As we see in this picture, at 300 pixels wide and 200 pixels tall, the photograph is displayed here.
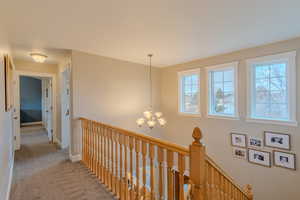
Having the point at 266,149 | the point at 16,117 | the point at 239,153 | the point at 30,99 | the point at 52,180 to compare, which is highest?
the point at 30,99

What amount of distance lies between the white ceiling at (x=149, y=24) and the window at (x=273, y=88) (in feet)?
1.35

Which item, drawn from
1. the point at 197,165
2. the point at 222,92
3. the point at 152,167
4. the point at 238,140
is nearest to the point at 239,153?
the point at 238,140

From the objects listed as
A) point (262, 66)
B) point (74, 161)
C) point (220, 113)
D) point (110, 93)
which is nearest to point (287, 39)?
point (262, 66)

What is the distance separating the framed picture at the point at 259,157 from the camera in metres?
3.04

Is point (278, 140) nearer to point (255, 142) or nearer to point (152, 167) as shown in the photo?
point (255, 142)

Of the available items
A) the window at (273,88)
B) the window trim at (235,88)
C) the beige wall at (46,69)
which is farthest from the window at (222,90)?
the beige wall at (46,69)

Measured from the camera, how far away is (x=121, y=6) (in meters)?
2.05

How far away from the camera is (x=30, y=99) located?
835cm

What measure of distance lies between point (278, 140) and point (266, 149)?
0.91 feet

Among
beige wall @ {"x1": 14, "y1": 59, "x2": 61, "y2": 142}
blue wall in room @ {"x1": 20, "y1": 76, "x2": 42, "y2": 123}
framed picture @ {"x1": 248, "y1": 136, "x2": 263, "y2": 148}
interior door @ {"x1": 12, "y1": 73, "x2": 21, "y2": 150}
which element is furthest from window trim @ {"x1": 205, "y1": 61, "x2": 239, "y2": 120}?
blue wall in room @ {"x1": 20, "y1": 76, "x2": 42, "y2": 123}

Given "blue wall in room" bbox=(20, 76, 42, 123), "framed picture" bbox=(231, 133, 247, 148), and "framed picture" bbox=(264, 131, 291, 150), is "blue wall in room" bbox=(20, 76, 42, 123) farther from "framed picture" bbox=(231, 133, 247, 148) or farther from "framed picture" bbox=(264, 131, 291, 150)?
"framed picture" bbox=(264, 131, 291, 150)

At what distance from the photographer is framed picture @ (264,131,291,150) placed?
111 inches

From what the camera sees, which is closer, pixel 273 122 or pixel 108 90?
pixel 273 122

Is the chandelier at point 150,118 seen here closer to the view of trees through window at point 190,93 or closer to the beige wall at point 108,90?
the beige wall at point 108,90
